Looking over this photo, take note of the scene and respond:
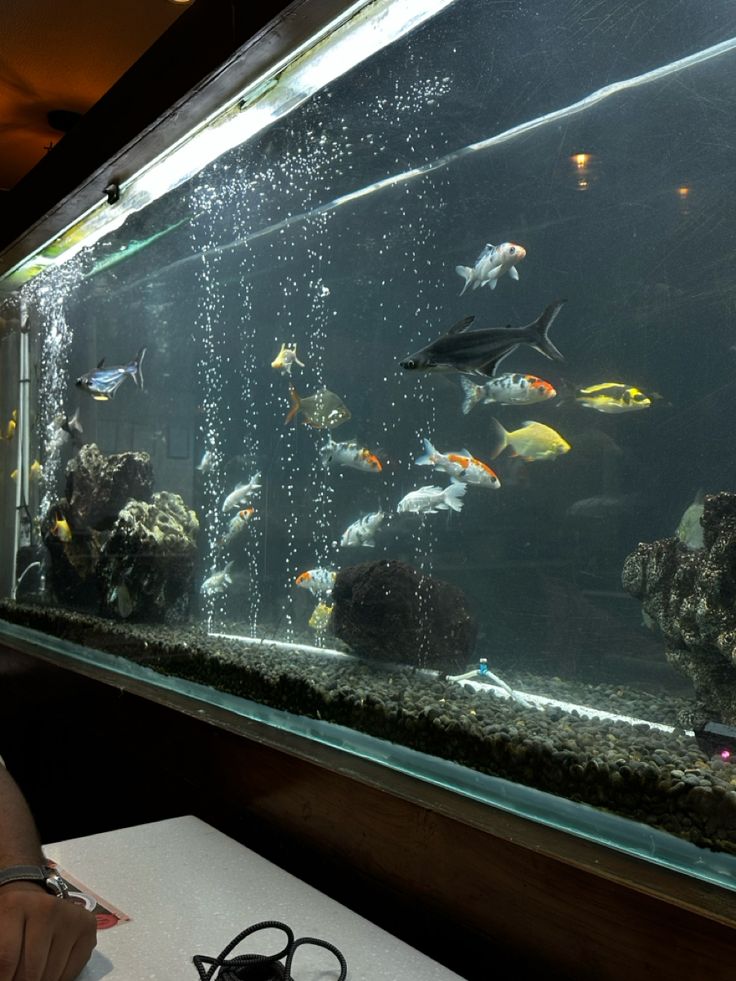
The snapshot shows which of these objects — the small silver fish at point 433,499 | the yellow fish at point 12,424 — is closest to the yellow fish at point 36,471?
the yellow fish at point 12,424

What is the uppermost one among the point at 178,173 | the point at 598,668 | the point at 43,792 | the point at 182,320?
the point at 178,173

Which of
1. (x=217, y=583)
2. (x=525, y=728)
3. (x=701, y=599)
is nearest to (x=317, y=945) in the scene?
(x=525, y=728)

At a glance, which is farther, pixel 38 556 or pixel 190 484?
pixel 38 556

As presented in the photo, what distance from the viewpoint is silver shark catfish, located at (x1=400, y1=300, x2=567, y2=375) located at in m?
1.90

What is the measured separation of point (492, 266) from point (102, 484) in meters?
2.43

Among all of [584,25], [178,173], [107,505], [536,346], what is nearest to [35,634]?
[107,505]

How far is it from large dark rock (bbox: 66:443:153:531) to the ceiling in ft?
6.32

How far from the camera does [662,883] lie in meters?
1.06

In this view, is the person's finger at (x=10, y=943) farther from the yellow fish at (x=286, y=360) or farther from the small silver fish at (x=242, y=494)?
the small silver fish at (x=242, y=494)

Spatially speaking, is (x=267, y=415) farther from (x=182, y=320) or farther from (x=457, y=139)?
(x=457, y=139)

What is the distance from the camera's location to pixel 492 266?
84.8 inches

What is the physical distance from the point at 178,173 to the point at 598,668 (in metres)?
2.28

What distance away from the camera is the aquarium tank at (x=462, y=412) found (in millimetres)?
1543

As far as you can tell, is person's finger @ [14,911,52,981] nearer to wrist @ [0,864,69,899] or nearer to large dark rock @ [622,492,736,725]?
wrist @ [0,864,69,899]
